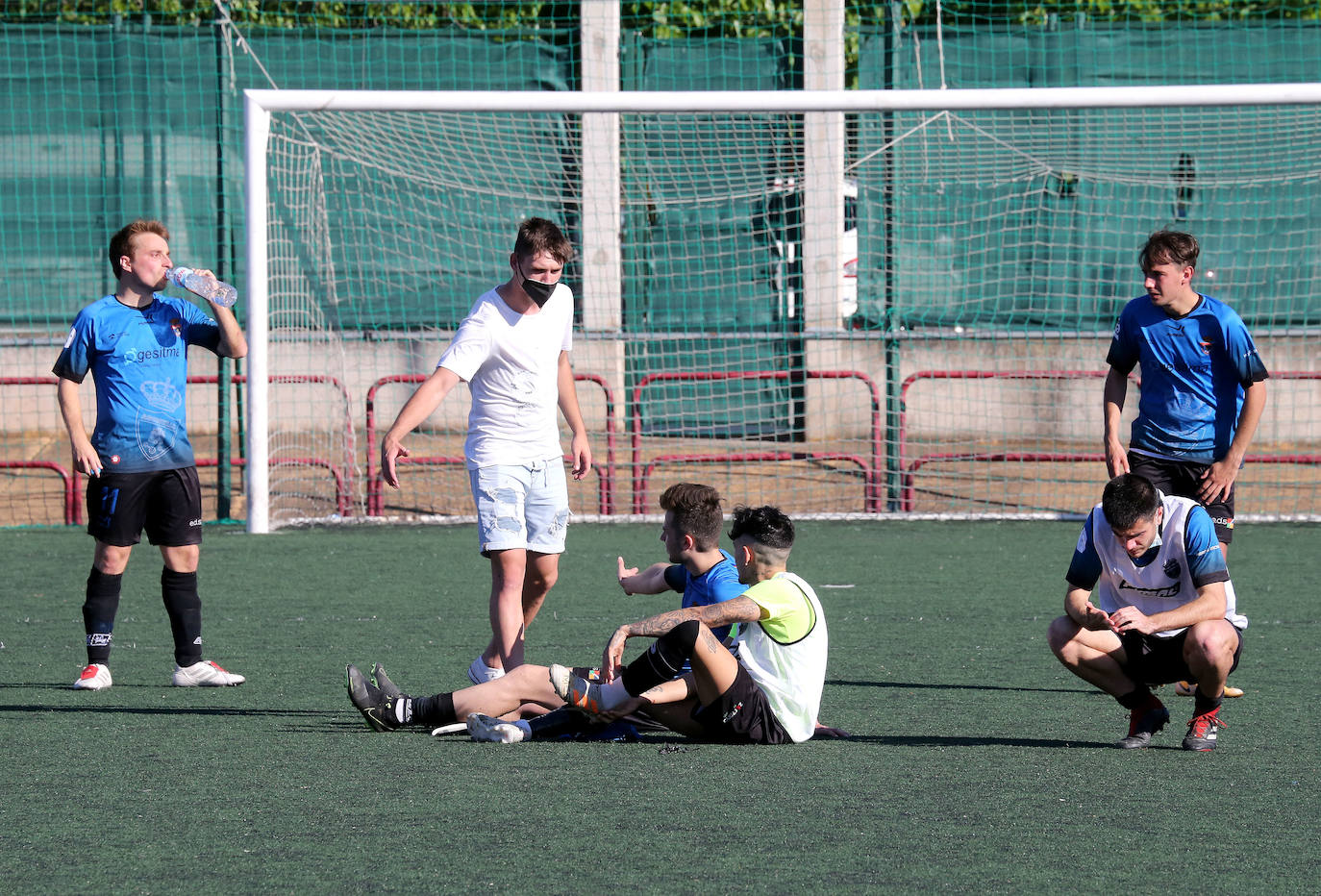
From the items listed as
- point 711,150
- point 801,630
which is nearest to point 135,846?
point 801,630

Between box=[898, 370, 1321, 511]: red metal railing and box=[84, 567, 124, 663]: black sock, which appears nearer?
box=[84, 567, 124, 663]: black sock

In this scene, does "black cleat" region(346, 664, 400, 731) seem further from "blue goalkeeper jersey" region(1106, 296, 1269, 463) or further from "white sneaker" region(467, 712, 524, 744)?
"blue goalkeeper jersey" region(1106, 296, 1269, 463)

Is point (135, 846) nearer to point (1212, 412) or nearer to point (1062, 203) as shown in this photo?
point (1212, 412)

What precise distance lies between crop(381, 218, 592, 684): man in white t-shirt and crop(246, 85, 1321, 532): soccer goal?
6.03m

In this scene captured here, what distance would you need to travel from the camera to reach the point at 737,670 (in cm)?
458

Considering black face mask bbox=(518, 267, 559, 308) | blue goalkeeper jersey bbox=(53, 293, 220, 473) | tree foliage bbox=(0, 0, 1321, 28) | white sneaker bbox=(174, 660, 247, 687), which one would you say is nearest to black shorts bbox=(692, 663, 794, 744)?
black face mask bbox=(518, 267, 559, 308)

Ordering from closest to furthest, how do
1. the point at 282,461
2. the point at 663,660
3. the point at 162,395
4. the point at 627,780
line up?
the point at 627,780 < the point at 663,660 < the point at 162,395 < the point at 282,461

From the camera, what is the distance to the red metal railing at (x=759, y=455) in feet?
37.3

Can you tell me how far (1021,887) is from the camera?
127 inches

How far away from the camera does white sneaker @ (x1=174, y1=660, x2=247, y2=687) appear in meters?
5.65

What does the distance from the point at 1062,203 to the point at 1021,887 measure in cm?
1183

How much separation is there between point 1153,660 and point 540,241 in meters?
2.37

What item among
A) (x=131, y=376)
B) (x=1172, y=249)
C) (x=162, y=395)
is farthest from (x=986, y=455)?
Answer: (x=131, y=376)

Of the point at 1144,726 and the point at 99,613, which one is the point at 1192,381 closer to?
the point at 1144,726
